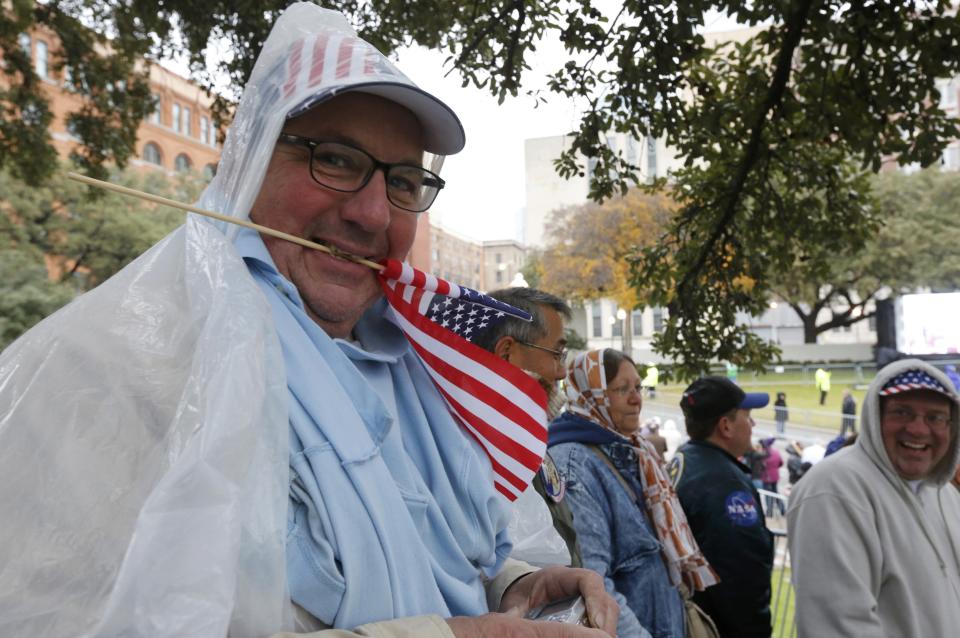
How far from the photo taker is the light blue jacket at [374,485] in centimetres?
119

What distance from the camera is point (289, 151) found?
5.04 ft

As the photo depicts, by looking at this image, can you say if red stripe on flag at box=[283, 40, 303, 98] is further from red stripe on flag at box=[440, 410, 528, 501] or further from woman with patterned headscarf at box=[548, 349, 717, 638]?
woman with patterned headscarf at box=[548, 349, 717, 638]

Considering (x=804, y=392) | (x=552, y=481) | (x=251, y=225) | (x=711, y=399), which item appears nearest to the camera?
(x=251, y=225)

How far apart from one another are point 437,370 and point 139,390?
72 cm

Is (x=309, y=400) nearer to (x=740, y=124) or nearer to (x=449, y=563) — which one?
(x=449, y=563)

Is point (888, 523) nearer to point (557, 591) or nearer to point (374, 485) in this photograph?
point (557, 591)

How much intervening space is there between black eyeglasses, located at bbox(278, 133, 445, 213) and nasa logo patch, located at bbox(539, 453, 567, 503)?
65.2 inches

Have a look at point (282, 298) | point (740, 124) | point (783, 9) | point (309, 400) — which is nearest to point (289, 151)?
point (282, 298)

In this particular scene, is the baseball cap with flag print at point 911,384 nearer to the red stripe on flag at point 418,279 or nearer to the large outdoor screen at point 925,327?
the red stripe on flag at point 418,279

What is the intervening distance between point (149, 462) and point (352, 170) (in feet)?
2.42


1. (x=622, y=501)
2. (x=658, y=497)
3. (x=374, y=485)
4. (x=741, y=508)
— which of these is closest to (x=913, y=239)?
(x=741, y=508)

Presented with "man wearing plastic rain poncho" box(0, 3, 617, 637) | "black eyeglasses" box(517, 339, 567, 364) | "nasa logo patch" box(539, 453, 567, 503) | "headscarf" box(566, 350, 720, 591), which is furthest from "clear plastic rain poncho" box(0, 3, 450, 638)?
"headscarf" box(566, 350, 720, 591)

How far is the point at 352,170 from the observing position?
5.17ft

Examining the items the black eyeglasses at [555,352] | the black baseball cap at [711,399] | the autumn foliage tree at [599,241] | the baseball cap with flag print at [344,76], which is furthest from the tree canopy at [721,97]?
the autumn foliage tree at [599,241]
